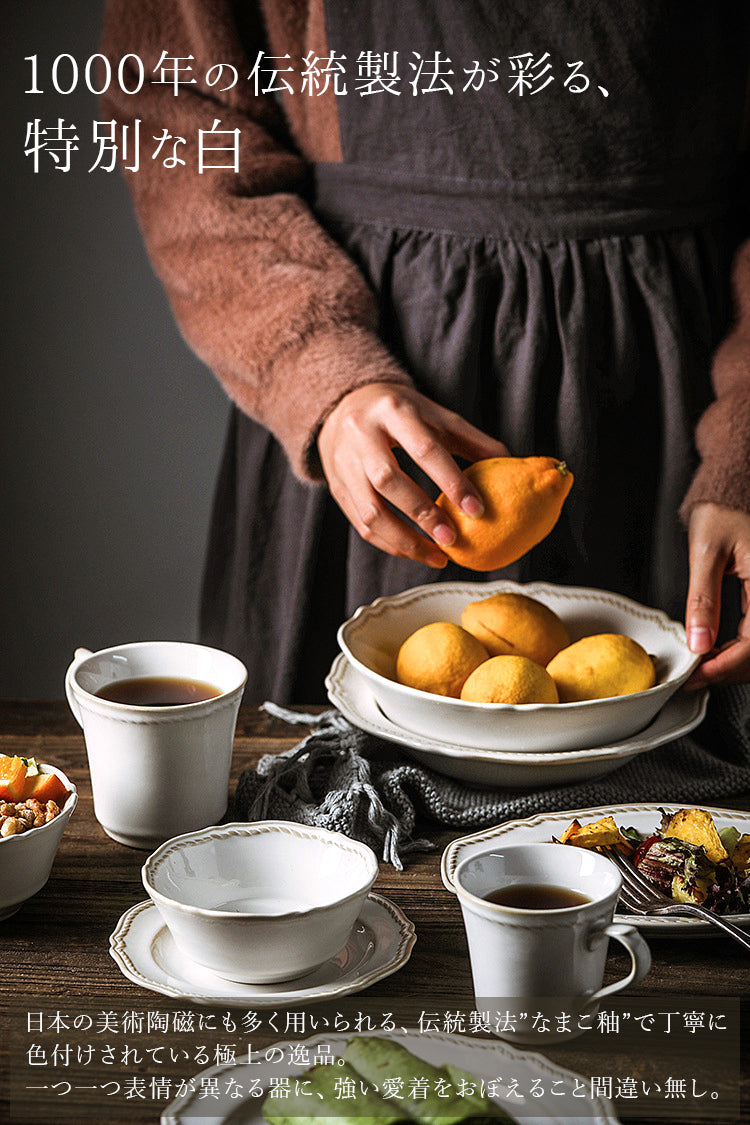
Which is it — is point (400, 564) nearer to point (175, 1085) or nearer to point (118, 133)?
point (118, 133)

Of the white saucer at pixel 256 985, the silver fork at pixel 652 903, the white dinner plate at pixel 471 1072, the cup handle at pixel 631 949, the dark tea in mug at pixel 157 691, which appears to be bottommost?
the white saucer at pixel 256 985

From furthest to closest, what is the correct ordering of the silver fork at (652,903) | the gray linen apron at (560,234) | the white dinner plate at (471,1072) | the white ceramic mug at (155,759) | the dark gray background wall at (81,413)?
the dark gray background wall at (81,413) → the gray linen apron at (560,234) → the white ceramic mug at (155,759) → the silver fork at (652,903) → the white dinner plate at (471,1072)

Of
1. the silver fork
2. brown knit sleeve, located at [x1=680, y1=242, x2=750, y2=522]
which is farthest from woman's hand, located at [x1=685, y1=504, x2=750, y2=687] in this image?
the silver fork

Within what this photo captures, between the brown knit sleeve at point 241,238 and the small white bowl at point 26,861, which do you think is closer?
the small white bowl at point 26,861

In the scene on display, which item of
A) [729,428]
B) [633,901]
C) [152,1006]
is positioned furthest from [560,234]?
[152,1006]

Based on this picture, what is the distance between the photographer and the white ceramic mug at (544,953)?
0.51 meters

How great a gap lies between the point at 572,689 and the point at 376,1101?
43 cm

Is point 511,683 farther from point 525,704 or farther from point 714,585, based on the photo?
point 714,585

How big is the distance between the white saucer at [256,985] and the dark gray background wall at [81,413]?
4.71ft

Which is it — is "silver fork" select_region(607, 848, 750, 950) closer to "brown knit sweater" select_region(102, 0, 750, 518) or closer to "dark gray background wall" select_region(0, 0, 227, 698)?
"brown knit sweater" select_region(102, 0, 750, 518)

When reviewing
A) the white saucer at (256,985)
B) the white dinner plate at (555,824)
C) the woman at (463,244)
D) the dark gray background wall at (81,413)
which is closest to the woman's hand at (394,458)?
the woman at (463,244)

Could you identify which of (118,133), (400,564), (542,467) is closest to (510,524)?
(542,467)

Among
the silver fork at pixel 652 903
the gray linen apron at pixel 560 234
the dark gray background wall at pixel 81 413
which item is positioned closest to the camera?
the silver fork at pixel 652 903

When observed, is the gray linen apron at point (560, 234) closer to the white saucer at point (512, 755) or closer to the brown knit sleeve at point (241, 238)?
the brown knit sleeve at point (241, 238)
